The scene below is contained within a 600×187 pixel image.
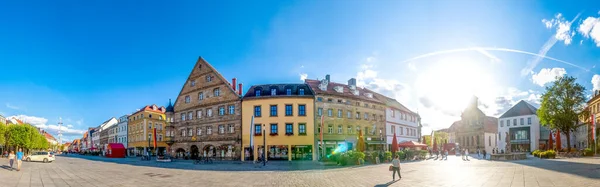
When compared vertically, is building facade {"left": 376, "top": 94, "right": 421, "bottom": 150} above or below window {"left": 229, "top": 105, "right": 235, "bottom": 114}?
below

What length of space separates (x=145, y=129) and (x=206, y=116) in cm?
3469

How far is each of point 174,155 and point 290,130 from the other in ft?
75.6

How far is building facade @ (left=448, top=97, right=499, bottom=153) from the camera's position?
96438 millimetres

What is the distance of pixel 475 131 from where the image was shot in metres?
97.9

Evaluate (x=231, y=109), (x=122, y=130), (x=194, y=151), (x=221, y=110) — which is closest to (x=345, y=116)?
(x=231, y=109)

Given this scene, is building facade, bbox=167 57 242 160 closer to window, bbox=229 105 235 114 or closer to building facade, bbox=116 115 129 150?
window, bbox=229 105 235 114

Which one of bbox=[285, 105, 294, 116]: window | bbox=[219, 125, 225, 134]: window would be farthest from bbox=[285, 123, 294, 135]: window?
bbox=[219, 125, 225, 134]: window

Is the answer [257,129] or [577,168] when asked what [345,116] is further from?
[577,168]

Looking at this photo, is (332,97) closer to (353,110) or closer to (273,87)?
(353,110)

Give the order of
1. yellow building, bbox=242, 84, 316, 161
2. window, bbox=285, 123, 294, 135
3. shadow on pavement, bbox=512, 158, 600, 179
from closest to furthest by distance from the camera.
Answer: shadow on pavement, bbox=512, 158, 600, 179 < yellow building, bbox=242, 84, 316, 161 < window, bbox=285, 123, 294, 135

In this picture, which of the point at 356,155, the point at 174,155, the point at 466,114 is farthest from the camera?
the point at 466,114

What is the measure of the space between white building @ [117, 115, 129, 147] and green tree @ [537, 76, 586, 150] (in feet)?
295

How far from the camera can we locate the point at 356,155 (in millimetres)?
34844

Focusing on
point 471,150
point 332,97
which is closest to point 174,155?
point 332,97
